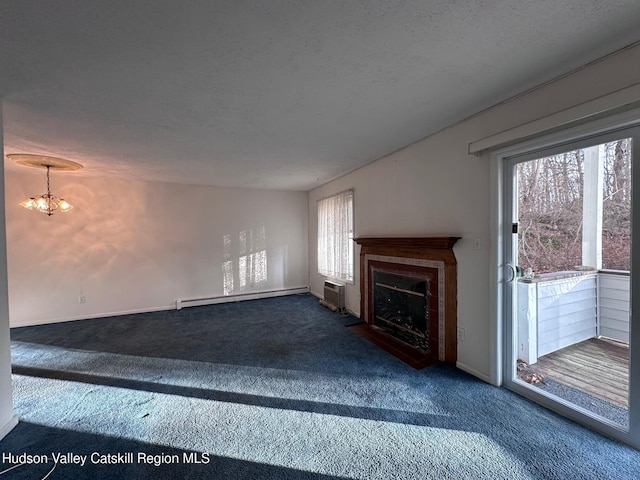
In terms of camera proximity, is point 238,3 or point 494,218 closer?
point 238,3

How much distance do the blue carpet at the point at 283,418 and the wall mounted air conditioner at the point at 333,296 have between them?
132 cm

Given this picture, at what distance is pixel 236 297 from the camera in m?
5.22

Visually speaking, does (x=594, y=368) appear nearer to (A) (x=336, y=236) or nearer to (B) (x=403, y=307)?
(B) (x=403, y=307)

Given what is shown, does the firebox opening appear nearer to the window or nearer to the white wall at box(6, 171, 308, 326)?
the window

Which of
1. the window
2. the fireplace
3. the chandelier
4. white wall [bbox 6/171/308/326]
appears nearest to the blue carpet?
the fireplace

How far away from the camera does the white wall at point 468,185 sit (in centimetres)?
163

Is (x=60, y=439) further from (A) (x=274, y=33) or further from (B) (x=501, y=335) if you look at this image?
(B) (x=501, y=335)

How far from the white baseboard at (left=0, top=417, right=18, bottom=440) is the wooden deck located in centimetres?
391

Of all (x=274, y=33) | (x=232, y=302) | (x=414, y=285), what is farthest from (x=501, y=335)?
(x=232, y=302)

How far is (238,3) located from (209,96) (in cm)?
89

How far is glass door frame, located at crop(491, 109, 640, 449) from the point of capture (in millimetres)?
1531

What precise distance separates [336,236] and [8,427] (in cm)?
406

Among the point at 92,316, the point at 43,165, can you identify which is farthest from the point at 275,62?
the point at 92,316

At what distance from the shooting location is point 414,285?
9.86 ft
